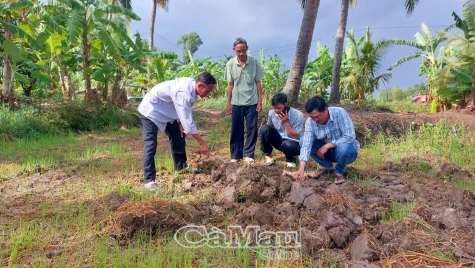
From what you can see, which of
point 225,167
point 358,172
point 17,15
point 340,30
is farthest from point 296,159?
point 17,15

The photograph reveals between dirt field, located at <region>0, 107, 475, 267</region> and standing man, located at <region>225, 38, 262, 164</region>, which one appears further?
standing man, located at <region>225, 38, 262, 164</region>

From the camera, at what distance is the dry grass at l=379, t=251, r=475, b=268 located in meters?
2.26

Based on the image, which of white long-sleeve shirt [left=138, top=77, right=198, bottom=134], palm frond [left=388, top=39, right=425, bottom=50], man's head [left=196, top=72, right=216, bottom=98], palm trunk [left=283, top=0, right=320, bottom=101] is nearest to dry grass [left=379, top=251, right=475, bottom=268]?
white long-sleeve shirt [left=138, top=77, right=198, bottom=134]

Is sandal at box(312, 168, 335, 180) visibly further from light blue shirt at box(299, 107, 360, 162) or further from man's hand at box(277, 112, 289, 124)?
man's hand at box(277, 112, 289, 124)

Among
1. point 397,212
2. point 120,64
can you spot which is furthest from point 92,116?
point 397,212

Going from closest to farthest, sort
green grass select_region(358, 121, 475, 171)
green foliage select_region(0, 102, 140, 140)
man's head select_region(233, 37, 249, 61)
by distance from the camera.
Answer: man's head select_region(233, 37, 249, 61) < green grass select_region(358, 121, 475, 171) < green foliage select_region(0, 102, 140, 140)

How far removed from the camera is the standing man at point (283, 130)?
4609 mm

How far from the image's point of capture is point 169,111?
4.29m

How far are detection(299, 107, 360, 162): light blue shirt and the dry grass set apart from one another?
171 centimetres

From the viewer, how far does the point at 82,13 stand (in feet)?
29.5

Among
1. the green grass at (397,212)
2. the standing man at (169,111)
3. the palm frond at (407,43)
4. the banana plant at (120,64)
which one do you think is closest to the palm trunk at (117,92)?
the banana plant at (120,64)

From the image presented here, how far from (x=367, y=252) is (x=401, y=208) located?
1.09 metres

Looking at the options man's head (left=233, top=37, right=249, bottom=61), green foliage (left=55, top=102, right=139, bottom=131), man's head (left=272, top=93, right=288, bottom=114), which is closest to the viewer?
man's head (left=272, top=93, right=288, bottom=114)

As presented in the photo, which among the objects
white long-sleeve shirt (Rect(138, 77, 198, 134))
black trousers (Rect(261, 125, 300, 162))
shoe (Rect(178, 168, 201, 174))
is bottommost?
shoe (Rect(178, 168, 201, 174))
